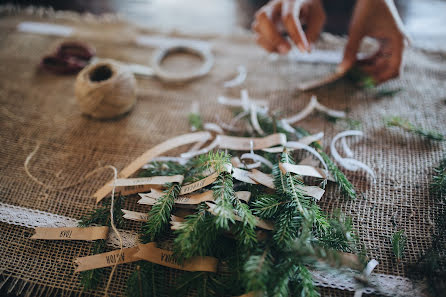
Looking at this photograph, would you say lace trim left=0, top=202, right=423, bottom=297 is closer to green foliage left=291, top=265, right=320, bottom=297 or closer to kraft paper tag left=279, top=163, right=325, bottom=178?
green foliage left=291, top=265, right=320, bottom=297

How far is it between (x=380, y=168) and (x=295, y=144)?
0.27 m

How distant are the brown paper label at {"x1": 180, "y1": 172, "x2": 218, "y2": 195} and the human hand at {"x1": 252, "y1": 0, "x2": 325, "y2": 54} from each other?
1.88 ft

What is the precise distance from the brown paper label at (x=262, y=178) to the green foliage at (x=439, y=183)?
44 centimetres

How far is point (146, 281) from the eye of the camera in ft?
2.10

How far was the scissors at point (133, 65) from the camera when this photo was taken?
119 centimetres

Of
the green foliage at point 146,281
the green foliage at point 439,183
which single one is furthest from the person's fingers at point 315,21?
the green foliage at point 146,281

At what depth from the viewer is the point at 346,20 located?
1.43 metres

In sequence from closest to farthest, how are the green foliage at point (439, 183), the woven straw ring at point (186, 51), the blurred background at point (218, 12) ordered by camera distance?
the green foliage at point (439, 183), the woven straw ring at point (186, 51), the blurred background at point (218, 12)

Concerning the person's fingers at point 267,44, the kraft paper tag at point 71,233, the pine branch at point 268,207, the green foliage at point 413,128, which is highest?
the person's fingers at point 267,44

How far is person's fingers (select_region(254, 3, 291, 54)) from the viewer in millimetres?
1067

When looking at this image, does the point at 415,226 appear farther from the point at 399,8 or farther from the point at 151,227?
the point at 399,8

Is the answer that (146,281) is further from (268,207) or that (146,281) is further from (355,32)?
(355,32)

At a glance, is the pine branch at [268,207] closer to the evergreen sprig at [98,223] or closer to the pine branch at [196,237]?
the pine branch at [196,237]

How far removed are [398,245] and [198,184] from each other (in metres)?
0.49
